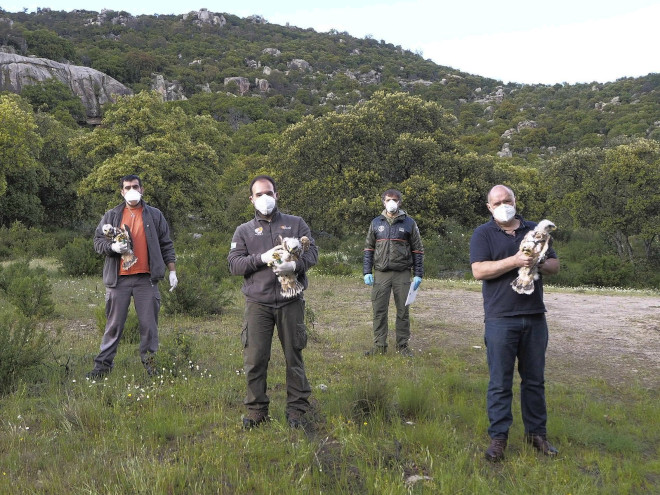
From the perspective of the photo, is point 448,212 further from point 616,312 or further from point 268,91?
point 268,91

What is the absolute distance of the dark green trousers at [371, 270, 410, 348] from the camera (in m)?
7.02

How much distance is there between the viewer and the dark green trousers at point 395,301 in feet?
23.0

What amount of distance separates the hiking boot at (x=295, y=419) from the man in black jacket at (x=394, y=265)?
2.88 m

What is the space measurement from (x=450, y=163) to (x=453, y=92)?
3366 inches

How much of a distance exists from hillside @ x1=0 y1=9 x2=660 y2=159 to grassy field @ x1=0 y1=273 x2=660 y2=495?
47211 mm

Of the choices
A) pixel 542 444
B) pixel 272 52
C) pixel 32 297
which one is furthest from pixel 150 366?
pixel 272 52

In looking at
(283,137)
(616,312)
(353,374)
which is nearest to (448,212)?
(283,137)

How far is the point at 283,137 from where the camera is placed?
91.5 feet

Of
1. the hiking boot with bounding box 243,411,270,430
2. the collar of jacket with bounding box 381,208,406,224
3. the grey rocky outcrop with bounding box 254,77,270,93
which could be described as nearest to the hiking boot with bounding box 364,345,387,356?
the collar of jacket with bounding box 381,208,406,224

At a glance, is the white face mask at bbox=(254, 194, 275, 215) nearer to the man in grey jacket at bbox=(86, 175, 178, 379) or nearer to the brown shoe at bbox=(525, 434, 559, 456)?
the man in grey jacket at bbox=(86, 175, 178, 379)

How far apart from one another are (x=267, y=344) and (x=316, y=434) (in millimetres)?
793

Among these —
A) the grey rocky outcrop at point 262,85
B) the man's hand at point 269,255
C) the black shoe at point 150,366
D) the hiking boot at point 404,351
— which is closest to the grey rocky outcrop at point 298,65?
the grey rocky outcrop at point 262,85

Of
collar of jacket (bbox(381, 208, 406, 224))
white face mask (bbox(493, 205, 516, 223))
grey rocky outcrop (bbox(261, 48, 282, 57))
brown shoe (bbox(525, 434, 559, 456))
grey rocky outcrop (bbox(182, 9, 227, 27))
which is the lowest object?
brown shoe (bbox(525, 434, 559, 456))

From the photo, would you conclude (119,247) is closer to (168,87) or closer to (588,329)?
(588,329)
